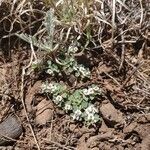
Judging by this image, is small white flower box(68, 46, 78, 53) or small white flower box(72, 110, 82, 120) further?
small white flower box(68, 46, 78, 53)

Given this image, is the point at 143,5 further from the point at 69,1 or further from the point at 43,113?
the point at 43,113

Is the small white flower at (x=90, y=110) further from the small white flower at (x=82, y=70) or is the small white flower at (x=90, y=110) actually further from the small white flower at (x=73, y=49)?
the small white flower at (x=73, y=49)

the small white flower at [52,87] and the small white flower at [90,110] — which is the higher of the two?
the small white flower at [52,87]

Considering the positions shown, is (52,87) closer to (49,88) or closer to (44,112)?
(49,88)

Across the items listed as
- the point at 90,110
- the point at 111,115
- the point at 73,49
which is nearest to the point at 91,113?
the point at 90,110

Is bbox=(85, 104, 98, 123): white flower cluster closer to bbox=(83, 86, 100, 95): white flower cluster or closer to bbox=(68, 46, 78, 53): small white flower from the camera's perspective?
bbox=(83, 86, 100, 95): white flower cluster

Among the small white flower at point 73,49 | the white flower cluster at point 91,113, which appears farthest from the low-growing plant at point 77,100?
the small white flower at point 73,49

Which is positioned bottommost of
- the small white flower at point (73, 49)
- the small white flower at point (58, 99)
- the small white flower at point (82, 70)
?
the small white flower at point (58, 99)

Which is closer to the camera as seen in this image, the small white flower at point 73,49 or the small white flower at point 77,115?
the small white flower at point 77,115

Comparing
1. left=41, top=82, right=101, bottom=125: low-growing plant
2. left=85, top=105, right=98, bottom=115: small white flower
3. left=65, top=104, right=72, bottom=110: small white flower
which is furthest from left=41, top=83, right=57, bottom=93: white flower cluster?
left=85, top=105, right=98, bottom=115: small white flower

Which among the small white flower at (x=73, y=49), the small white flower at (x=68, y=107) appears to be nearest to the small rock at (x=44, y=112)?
the small white flower at (x=68, y=107)

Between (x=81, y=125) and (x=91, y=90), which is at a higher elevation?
(x=91, y=90)
